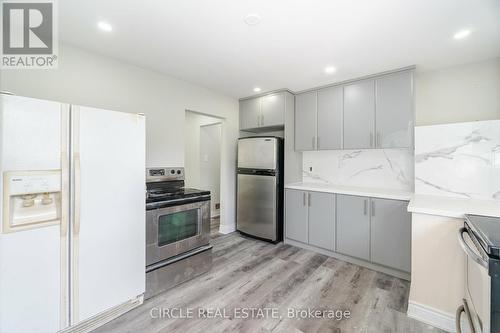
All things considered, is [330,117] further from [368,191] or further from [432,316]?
[432,316]

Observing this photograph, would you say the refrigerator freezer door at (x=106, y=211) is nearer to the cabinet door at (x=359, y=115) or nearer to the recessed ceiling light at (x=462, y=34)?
the cabinet door at (x=359, y=115)

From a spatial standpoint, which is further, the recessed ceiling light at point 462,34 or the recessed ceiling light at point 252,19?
the recessed ceiling light at point 462,34

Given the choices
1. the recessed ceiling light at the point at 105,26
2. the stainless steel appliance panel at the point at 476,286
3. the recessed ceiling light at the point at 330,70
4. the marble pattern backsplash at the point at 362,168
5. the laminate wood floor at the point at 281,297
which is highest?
the recessed ceiling light at the point at 330,70

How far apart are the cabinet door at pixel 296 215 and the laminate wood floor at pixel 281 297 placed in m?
0.34

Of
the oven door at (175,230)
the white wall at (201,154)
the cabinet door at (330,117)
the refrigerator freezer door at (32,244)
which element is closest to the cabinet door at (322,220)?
the cabinet door at (330,117)

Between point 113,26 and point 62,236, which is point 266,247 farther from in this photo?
point 113,26

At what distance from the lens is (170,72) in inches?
105

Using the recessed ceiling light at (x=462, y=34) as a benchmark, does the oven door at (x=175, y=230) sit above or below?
below

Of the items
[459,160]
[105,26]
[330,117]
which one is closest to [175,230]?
[105,26]

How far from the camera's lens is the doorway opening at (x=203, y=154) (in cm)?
417

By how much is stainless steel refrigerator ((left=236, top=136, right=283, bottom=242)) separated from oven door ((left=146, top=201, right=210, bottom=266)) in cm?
116

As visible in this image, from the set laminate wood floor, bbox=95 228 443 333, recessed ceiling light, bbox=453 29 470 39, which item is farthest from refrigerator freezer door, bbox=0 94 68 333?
recessed ceiling light, bbox=453 29 470 39

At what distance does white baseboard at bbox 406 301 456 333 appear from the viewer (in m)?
1.60

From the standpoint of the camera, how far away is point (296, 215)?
315cm
